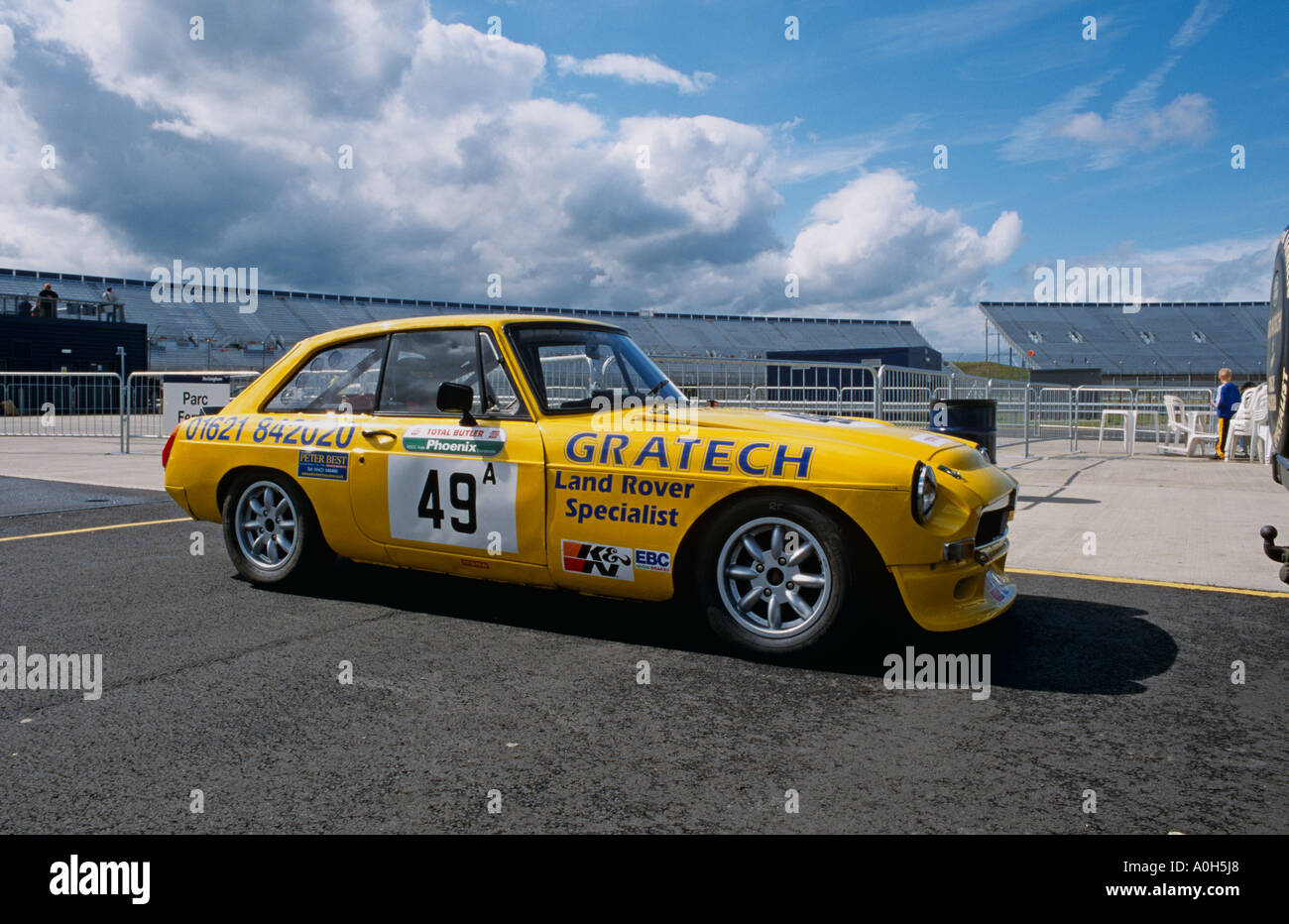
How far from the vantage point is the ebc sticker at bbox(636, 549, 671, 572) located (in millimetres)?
4090

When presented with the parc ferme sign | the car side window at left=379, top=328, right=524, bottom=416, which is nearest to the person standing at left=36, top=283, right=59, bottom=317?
the parc ferme sign

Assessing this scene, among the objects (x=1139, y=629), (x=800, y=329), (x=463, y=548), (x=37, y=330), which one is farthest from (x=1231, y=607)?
(x=800, y=329)

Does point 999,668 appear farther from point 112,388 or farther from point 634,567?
point 112,388

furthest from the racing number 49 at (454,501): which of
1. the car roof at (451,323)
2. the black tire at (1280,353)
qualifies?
the black tire at (1280,353)

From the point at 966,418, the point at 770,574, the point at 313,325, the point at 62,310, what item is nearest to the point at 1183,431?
the point at 966,418

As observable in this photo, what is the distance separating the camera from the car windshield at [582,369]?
4.64m

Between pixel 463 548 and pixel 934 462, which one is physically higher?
pixel 934 462

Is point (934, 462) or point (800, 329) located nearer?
point (934, 462)

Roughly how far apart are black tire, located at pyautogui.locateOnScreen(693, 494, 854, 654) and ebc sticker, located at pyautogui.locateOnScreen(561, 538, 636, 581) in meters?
0.33

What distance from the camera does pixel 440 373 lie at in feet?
16.1

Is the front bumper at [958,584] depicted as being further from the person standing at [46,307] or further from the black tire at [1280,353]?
the person standing at [46,307]

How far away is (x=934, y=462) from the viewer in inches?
156

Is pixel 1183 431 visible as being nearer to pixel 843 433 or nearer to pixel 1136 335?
pixel 843 433

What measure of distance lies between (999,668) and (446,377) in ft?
10.00
